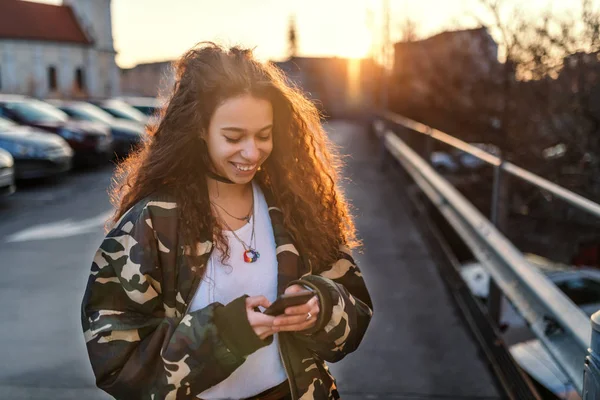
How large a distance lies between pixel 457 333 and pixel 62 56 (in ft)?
226

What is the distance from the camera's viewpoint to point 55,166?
472 inches

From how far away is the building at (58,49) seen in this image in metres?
63.5

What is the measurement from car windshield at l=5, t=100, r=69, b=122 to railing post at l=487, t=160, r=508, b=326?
11994 millimetres

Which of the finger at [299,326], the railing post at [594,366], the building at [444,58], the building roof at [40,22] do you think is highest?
the building roof at [40,22]

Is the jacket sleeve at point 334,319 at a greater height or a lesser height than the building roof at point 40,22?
lesser

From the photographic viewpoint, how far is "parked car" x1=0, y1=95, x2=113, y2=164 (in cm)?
1397

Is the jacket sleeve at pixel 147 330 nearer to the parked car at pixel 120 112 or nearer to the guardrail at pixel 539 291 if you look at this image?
the guardrail at pixel 539 291

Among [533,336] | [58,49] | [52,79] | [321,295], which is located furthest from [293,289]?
[52,79]

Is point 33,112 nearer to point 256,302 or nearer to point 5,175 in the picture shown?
point 5,175

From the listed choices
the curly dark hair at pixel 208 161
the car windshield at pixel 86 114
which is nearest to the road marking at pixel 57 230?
the curly dark hair at pixel 208 161

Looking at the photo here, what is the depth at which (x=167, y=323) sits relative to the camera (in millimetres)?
1636

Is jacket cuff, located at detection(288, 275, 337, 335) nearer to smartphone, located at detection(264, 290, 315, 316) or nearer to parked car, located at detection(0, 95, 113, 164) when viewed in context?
smartphone, located at detection(264, 290, 315, 316)

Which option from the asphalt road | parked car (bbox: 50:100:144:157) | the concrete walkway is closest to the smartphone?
the concrete walkway

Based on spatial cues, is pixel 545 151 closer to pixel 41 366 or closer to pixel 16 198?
pixel 16 198
